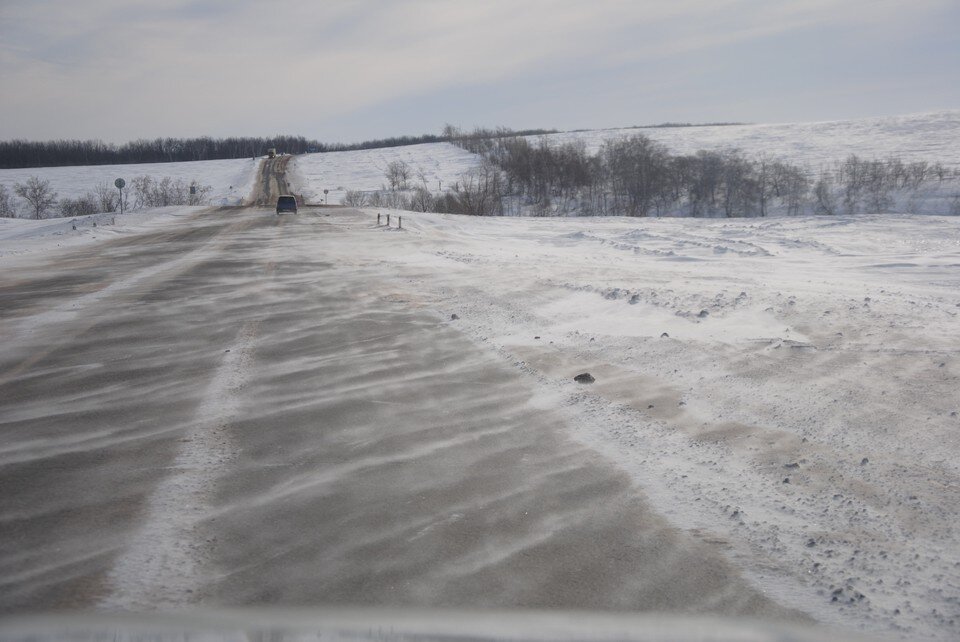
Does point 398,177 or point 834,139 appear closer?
point 398,177

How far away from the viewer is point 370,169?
10175 centimetres

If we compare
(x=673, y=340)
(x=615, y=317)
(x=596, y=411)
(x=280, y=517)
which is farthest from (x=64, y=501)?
(x=615, y=317)

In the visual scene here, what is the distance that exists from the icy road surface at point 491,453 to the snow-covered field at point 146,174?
69496mm

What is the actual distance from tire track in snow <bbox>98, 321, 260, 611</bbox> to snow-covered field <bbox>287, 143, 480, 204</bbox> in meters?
60.3

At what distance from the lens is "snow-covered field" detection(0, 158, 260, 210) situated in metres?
85.4

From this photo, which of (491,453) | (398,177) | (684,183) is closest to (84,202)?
(398,177)

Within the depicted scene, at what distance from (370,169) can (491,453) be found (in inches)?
3961

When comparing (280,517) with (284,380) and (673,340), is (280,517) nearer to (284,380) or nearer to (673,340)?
(284,380)

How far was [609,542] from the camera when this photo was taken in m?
3.91

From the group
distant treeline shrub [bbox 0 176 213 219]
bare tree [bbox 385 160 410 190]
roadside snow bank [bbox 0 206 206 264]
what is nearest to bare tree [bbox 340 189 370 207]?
bare tree [bbox 385 160 410 190]

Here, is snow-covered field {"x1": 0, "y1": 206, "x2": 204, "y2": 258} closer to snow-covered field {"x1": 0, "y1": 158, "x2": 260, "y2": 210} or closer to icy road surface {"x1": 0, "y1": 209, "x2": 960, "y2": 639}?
icy road surface {"x1": 0, "y1": 209, "x2": 960, "y2": 639}

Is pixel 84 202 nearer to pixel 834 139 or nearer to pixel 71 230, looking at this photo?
pixel 71 230

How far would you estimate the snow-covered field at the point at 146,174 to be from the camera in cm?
8544

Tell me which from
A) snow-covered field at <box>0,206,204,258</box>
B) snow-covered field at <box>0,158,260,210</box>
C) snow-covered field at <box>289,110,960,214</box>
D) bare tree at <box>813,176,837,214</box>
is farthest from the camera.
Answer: snow-covered field at <box>0,158,260,210</box>
